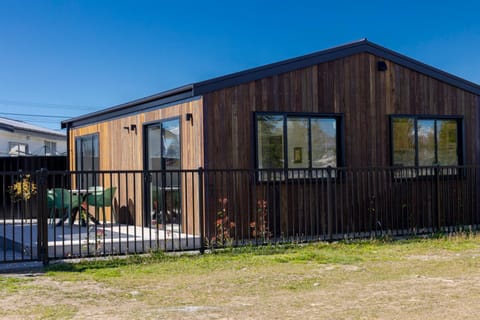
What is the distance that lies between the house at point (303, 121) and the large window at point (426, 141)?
20mm

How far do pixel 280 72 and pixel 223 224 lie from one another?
113 inches

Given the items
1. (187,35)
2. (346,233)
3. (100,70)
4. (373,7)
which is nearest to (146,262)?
(346,233)

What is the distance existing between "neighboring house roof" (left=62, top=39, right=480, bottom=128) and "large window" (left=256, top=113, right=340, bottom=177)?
0.78 metres

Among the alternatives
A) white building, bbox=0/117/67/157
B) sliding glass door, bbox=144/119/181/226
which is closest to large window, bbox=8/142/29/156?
white building, bbox=0/117/67/157

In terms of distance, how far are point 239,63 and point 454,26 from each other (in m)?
13.2

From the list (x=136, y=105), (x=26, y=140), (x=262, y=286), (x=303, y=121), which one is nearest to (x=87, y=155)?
(x=136, y=105)

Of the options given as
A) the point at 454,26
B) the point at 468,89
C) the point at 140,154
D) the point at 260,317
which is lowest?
the point at 260,317

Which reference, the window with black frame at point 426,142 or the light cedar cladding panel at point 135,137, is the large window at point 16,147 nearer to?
the light cedar cladding panel at point 135,137

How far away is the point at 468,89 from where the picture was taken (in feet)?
40.8

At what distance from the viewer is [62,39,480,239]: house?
32.9 feet

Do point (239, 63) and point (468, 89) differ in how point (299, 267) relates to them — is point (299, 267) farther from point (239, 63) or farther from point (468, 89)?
point (239, 63)

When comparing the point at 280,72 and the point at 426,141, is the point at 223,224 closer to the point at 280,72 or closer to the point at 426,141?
the point at 280,72

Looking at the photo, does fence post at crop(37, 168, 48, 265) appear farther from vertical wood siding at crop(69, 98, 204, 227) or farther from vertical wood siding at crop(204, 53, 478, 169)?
vertical wood siding at crop(204, 53, 478, 169)

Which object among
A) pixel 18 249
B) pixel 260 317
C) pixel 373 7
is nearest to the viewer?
pixel 260 317
